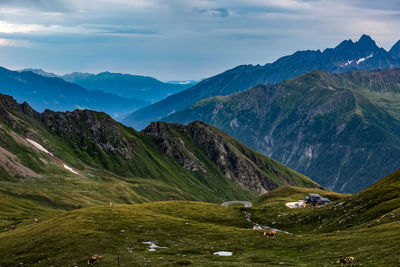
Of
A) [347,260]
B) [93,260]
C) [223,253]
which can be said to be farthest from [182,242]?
[347,260]

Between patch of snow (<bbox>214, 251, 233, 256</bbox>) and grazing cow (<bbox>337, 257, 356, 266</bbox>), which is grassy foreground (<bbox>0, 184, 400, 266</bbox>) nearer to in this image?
patch of snow (<bbox>214, 251, 233, 256</bbox>)

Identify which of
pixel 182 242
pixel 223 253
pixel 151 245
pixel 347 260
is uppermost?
pixel 182 242

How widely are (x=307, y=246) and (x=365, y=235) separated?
9485mm

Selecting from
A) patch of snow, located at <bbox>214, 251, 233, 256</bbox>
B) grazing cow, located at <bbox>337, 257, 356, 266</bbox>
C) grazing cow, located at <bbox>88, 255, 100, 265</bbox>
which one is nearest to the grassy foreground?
grazing cow, located at <bbox>88, 255, 100, 265</bbox>

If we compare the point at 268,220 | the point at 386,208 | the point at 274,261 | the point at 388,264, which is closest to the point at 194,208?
the point at 268,220

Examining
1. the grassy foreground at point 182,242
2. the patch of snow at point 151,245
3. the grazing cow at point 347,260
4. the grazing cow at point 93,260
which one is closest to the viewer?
the grazing cow at point 347,260

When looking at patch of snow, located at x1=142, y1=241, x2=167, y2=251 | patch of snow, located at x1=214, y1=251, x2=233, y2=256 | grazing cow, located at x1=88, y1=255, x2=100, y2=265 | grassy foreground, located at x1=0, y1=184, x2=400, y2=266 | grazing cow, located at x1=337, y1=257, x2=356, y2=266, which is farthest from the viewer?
patch of snow, located at x1=142, y1=241, x2=167, y2=251

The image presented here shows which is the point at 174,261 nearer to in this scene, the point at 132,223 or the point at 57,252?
the point at 57,252

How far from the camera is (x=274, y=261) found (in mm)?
60625

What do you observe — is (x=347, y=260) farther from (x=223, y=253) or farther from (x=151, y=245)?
(x=151, y=245)

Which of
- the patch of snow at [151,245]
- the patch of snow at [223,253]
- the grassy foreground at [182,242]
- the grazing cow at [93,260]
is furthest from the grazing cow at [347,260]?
the grazing cow at [93,260]

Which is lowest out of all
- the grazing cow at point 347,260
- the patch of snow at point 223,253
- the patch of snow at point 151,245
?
the grazing cow at point 347,260

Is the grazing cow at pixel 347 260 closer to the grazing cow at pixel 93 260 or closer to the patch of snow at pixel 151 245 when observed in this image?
the patch of snow at pixel 151 245

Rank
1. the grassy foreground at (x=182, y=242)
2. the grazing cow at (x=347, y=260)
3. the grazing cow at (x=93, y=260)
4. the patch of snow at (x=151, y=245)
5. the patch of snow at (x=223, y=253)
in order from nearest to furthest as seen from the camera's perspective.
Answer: the grazing cow at (x=347, y=260) < the grassy foreground at (x=182, y=242) < the grazing cow at (x=93, y=260) < the patch of snow at (x=223, y=253) < the patch of snow at (x=151, y=245)
